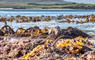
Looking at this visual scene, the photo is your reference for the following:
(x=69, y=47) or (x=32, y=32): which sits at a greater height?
(x=69, y=47)

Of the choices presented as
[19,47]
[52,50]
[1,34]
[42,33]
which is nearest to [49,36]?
[42,33]

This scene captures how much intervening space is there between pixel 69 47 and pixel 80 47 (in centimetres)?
63

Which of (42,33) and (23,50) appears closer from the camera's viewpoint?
(23,50)

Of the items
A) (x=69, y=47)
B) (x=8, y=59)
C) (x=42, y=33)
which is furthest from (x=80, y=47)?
(x=42, y=33)

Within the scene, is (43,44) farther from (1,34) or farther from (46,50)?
(1,34)

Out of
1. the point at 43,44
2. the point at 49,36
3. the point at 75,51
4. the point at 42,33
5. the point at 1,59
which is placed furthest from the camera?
the point at 42,33

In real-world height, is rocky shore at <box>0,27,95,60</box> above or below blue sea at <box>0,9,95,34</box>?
above

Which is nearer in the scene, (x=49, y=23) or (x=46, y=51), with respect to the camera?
(x=46, y=51)

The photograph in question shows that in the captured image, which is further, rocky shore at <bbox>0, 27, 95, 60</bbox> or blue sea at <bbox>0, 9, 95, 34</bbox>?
blue sea at <bbox>0, 9, 95, 34</bbox>

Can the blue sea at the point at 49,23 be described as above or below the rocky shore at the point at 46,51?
below

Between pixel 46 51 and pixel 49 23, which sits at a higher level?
pixel 46 51

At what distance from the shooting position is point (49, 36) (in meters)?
38.4

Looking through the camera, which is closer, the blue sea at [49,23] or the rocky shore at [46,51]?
the rocky shore at [46,51]

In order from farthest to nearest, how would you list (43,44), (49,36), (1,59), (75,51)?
(49,36)
(43,44)
(75,51)
(1,59)
